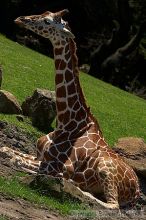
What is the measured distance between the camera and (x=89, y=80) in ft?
94.6

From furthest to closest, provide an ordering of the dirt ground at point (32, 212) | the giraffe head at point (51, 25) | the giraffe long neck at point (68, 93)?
the giraffe head at point (51, 25)
the giraffe long neck at point (68, 93)
the dirt ground at point (32, 212)

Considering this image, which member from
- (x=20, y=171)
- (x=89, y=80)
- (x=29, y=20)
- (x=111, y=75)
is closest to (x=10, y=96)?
(x=29, y=20)

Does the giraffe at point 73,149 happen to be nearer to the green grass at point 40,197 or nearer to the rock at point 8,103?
the green grass at point 40,197

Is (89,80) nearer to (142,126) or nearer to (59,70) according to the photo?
(142,126)

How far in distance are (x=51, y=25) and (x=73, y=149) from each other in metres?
2.03

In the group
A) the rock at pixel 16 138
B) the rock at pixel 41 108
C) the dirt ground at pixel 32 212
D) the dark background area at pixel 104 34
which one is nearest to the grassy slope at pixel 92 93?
the rock at pixel 41 108

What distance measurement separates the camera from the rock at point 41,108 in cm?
1578

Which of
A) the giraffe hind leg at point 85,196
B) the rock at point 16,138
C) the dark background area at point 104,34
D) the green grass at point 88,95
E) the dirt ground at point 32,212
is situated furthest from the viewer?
the dark background area at point 104,34

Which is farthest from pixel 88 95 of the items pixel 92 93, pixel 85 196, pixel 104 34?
pixel 104 34

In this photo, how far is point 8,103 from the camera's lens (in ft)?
53.1

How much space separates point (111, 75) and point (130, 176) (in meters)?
25.9

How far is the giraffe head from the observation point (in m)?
11.4

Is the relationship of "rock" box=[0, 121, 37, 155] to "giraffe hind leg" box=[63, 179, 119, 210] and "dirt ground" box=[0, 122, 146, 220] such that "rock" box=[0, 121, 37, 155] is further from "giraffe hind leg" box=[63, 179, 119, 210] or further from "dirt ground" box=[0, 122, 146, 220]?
"giraffe hind leg" box=[63, 179, 119, 210]

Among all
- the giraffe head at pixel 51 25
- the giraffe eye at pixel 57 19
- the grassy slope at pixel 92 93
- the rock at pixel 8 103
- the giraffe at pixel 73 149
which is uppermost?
the giraffe eye at pixel 57 19
